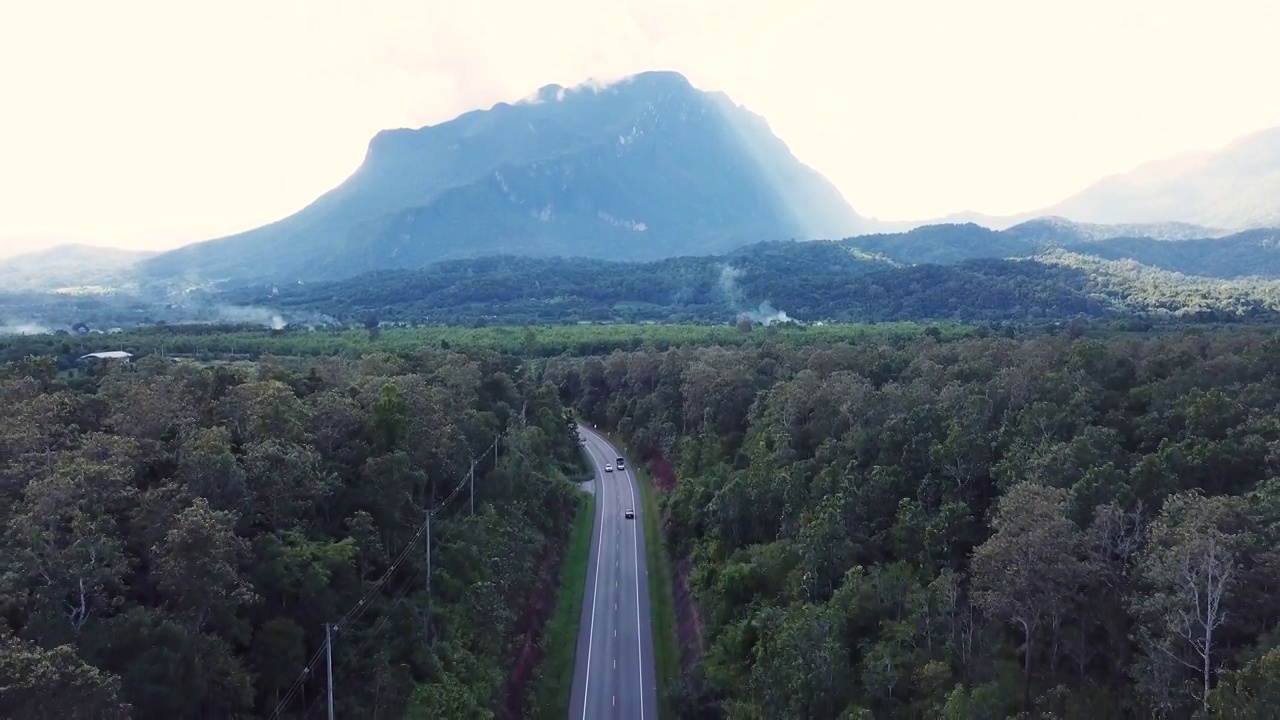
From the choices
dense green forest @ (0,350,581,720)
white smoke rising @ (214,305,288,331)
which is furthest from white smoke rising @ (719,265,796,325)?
dense green forest @ (0,350,581,720)

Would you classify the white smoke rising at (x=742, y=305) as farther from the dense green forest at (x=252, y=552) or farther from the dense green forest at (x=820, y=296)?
the dense green forest at (x=252, y=552)

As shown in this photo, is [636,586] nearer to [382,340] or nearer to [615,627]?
[615,627]

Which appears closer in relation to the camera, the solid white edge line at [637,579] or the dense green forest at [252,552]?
the dense green forest at [252,552]

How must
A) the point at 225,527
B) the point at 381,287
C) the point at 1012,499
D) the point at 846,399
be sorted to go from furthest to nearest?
the point at 381,287 → the point at 846,399 → the point at 1012,499 → the point at 225,527

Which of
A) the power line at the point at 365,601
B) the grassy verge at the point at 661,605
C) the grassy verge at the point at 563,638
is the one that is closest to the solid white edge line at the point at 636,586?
the grassy verge at the point at 661,605

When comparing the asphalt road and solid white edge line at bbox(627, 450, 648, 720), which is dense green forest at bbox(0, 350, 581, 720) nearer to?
the asphalt road

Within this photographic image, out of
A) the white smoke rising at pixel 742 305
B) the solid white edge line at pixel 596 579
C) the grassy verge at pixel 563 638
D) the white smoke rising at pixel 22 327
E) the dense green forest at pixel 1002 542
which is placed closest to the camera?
the dense green forest at pixel 1002 542

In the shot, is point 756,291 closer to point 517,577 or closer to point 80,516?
point 517,577

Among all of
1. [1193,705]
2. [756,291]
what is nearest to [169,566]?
[1193,705]
